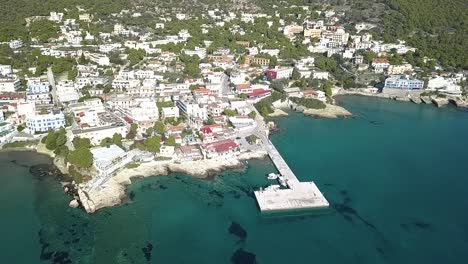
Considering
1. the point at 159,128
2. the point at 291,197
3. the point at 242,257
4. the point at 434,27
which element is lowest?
the point at 242,257

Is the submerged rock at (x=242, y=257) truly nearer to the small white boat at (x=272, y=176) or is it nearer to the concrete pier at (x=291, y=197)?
the concrete pier at (x=291, y=197)

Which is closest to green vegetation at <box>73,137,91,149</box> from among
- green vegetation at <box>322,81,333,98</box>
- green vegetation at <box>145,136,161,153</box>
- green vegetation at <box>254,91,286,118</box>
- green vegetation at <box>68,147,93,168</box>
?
green vegetation at <box>68,147,93,168</box>

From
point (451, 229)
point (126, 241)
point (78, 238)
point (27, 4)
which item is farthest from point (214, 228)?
point (27, 4)

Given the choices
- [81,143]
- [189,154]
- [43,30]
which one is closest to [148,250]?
[189,154]

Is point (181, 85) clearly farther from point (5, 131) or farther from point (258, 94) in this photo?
point (5, 131)

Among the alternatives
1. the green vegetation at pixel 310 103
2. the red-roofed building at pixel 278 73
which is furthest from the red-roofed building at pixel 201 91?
the red-roofed building at pixel 278 73

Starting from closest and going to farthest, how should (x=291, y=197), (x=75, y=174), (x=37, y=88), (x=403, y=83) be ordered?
(x=291, y=197) < (x=75, y=174) < (x=37, y=88) < (x=403, y=83)

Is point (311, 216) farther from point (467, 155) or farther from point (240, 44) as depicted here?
point (240, 44)
